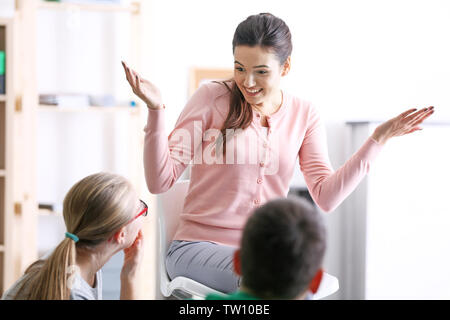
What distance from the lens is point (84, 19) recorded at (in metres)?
2.99

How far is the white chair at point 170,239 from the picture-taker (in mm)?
1313

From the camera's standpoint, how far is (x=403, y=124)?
4.50ft

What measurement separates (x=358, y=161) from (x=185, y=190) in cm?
52

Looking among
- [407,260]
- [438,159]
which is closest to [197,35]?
[438,159]

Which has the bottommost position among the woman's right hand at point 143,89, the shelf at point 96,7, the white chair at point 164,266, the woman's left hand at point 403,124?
the white chair at point 164,266

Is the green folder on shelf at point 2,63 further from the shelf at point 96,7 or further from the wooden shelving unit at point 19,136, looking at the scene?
the shelf at point 96,7

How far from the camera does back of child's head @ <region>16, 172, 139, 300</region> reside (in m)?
1.15

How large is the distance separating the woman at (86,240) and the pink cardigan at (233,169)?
0.46ft

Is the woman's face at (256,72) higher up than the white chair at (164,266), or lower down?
higher up

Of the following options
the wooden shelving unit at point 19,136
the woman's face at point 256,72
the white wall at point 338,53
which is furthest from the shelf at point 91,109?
the woman's face at point 256,72

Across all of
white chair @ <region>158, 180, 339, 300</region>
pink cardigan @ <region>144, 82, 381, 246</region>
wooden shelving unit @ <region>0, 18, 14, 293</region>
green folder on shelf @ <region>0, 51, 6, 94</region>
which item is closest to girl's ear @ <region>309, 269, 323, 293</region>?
white chair @ <region>158, 180, 339, 300</region>

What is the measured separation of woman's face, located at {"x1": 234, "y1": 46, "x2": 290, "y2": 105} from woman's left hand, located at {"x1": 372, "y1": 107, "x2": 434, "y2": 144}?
0.30 metres

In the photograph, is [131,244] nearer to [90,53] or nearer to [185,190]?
[185,190]

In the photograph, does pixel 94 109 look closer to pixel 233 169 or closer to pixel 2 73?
pixel 2 73
